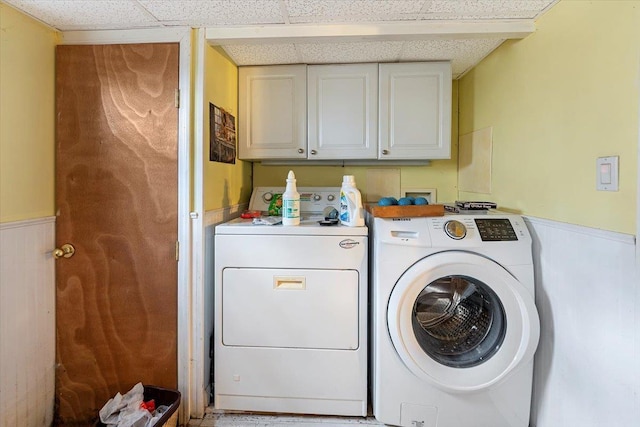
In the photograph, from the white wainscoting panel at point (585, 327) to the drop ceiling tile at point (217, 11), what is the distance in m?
1.57

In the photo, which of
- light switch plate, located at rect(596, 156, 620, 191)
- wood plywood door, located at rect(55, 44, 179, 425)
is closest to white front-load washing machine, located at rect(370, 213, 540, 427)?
light switch plate, located at rect(596, 156, 620, 191)

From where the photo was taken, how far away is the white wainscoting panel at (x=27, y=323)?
136cm

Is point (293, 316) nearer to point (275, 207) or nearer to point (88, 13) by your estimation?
point (275, 207)

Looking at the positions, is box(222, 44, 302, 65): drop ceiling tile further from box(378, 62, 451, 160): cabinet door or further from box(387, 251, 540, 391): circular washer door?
box(387, 251, 540, 391): circular washer door

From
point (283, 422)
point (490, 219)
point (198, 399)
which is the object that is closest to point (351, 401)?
point (283, 422)

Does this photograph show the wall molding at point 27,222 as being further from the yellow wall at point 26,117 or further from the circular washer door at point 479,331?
the circular washer door at point 479,331

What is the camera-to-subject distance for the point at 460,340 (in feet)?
5.00

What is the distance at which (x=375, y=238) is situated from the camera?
1.51m

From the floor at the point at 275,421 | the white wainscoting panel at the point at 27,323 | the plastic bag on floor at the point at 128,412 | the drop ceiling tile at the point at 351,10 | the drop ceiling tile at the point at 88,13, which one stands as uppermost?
the drop ceiling tile at the point at 351,10

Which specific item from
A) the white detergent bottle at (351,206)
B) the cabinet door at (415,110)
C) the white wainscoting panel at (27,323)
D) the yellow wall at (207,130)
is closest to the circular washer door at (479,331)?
the white detergent bottle at (351,206)

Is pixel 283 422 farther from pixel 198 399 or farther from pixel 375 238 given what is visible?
pixel 375 238

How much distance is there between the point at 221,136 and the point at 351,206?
0.86 m

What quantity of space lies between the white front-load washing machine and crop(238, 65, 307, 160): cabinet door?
0.87 m

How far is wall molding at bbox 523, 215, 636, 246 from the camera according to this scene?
1017mm
